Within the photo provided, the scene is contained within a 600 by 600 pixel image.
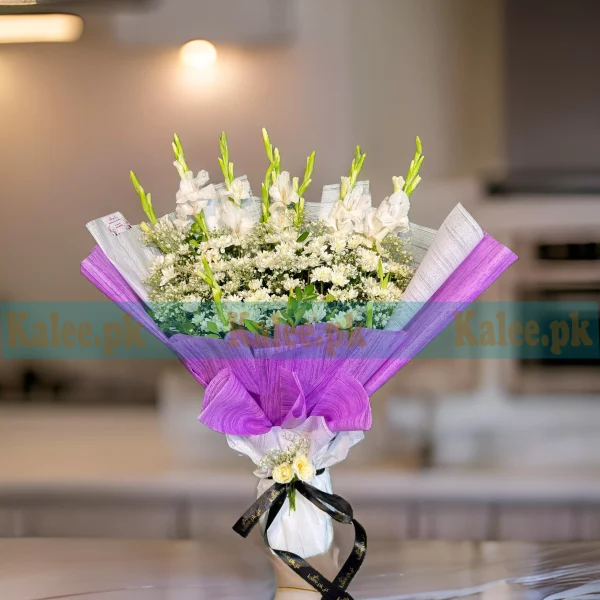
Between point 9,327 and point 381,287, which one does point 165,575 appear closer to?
point 381,287

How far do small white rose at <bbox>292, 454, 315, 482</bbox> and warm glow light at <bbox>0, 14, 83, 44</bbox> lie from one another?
1.88 meters

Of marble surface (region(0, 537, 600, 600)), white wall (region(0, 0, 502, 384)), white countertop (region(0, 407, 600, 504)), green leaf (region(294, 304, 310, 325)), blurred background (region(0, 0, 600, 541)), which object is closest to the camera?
green leaf (region(294, 304, 310, 325))

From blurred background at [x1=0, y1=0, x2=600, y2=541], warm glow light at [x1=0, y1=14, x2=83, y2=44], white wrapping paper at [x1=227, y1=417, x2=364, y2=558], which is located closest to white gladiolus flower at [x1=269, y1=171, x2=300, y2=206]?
white wrapping paper at [x1=227, y1=417, x2=364, y2=558]

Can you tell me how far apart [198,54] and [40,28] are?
0.49 meters

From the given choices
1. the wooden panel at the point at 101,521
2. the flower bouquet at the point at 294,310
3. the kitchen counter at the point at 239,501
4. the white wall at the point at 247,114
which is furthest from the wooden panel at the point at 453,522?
the flower bouquet at the point at 294,310

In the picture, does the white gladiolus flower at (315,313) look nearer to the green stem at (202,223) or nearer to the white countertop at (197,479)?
the green stem at (202,223)

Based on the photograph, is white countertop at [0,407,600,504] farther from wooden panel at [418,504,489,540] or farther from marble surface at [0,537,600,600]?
marble surface at [0,537,600,600]

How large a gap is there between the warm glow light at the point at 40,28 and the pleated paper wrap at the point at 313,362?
1.66 m

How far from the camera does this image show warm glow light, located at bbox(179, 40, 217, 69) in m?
2.29

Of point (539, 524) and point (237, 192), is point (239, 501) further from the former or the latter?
point (237, 192)

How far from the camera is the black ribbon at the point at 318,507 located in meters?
0.82

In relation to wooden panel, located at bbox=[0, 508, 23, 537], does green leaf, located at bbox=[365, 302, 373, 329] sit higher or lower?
higher

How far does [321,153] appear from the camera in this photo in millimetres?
2258

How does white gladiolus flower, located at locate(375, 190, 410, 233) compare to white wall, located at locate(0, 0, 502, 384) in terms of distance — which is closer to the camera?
white gladiolus flower, located at locate(375, 190, 410, 233)
